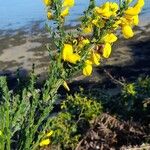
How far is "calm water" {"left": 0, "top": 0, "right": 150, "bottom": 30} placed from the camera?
14323 millimetres

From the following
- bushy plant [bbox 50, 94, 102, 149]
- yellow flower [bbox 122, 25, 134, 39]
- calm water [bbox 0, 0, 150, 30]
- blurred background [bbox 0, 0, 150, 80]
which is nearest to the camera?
yellow flower [bbox 122, 25, 134, 39]

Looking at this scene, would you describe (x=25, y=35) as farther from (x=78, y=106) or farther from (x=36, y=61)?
(x=78, y=106)

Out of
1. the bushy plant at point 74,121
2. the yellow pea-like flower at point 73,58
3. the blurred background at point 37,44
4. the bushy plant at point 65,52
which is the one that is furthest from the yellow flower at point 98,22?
the blurred background at point 37,44

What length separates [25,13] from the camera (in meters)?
15.7

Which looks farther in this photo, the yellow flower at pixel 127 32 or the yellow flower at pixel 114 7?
the yellow flower at pixel 114 7

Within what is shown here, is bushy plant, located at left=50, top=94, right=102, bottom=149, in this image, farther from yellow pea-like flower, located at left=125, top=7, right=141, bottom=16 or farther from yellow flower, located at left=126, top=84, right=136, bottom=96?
yellow pea-like flower, located at left=125, top=7, right=141, bottom=16

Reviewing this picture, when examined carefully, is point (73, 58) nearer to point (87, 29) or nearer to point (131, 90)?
point (87, 29)

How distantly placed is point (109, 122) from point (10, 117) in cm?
108

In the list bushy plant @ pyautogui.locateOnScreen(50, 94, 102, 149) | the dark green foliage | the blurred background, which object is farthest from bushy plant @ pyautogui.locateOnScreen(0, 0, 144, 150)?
the blurred background

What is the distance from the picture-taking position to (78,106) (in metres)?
4.48

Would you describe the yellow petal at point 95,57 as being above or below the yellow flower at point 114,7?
below

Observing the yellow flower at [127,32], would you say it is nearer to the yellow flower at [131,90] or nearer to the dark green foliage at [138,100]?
the dark green foliage at [138,100]

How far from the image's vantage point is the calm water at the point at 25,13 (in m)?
14.3

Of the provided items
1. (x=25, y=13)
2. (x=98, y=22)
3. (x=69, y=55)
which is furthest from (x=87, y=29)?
(x=25, y=13)
